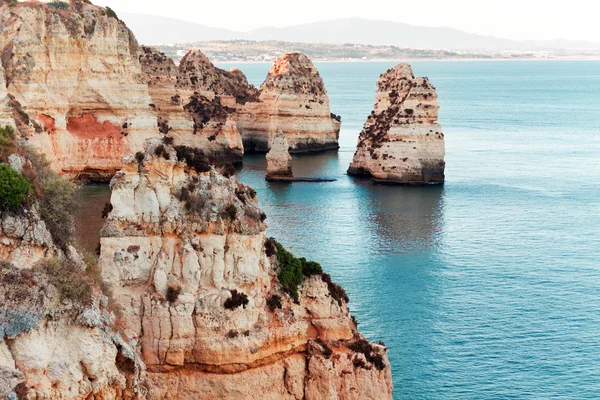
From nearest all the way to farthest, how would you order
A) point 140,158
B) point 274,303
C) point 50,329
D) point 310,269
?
1. point 50,329
2. point 274,303
3. point 140,158
4. point 310,269

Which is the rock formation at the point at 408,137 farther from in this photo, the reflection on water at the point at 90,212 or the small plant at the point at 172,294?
the small plant at the point at 172,294

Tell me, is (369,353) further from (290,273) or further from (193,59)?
(193,59)

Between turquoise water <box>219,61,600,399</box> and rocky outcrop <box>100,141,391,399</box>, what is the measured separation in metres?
8.94

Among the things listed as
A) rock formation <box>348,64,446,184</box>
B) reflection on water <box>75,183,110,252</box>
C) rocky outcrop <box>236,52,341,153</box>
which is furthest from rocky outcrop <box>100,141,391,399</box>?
rocky outcrop <box>236,52,341,153</box>

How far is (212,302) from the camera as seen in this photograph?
22.2 meters

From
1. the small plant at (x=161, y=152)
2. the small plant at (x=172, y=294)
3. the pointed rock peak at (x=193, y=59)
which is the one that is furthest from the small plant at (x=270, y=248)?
the pointed rock peak at (x=193, y=59)

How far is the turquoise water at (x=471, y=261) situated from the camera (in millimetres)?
33938

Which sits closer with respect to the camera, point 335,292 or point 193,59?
point 335,292

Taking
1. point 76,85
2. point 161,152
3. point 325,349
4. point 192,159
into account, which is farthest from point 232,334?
point 76,85

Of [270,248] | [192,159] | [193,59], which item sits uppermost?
[193,59]

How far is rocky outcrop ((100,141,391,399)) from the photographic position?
2206cm

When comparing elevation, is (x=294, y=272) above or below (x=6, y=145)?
below

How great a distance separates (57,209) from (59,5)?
47.8 m

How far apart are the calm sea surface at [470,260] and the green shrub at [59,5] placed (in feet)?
42.5
